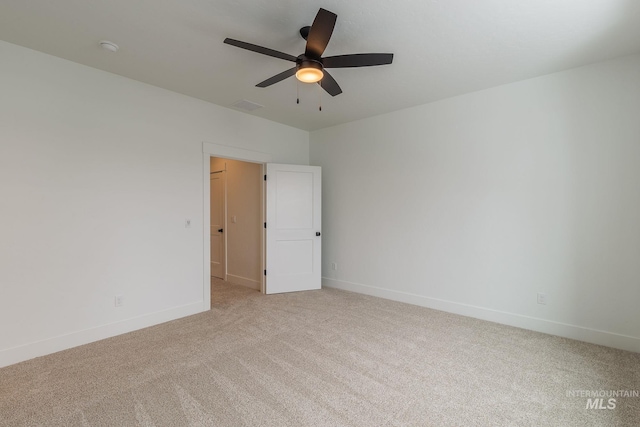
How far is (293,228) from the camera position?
482cm

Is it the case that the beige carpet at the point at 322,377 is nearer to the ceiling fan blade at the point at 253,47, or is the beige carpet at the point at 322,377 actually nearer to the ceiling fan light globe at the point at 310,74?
the ceiling fan light globe at the point at 310,74

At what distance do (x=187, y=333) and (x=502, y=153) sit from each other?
13.3 ft

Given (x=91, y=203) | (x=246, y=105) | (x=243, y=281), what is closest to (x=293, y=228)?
(x=243, y=281)

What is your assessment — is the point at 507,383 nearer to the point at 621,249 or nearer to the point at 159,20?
the point at 621,249

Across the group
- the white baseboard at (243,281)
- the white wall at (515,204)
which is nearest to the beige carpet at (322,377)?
the white wall at (515,204)

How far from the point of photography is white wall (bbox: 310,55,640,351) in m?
2.82

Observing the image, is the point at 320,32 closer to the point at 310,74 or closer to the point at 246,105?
the point at 310,74

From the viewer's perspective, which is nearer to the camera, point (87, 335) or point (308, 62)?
point (308, 62)

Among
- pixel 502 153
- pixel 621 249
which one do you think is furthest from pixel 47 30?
pixel 621 249

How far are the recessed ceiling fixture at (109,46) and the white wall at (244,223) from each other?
2.49 meters

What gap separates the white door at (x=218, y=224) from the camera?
5.61m

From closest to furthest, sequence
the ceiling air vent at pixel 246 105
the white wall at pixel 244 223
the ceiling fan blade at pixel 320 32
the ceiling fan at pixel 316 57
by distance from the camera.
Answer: the ceiling fan blade at pixel 320 32 < the ceiling fan at pixel 316 57 < the ceiling air vent at pixel 246 105 < the white wall at pixel 244 223

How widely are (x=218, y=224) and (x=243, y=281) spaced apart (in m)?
1.29

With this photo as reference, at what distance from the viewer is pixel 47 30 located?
237cm
